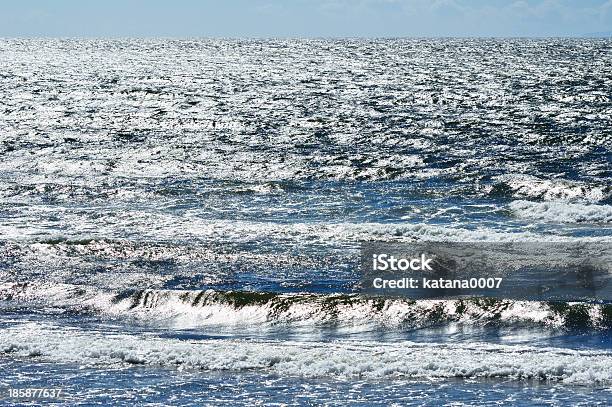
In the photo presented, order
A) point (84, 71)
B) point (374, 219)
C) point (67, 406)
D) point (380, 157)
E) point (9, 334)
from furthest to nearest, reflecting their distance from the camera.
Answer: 1. point (84, 71)
2. point (380, 157)
3. point (374, 219)
4. point (9, 334)
5. point (67, 406)

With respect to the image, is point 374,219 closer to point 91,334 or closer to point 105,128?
point 91,334

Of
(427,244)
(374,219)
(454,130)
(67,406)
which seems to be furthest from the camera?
(454,130)

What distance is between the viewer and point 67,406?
1422 centimetres

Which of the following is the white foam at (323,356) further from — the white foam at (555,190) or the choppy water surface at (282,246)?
the white foam at (555,190)

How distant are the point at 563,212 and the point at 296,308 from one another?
556 inches

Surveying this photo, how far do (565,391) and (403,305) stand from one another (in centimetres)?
601

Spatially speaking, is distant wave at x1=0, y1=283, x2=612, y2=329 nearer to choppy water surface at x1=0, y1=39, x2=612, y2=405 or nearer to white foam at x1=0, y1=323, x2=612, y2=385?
choppy water surface at x1=0, y1=39, x2=612, y2=405

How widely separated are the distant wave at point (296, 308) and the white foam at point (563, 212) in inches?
411

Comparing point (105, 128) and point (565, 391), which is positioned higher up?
point (105, 128)

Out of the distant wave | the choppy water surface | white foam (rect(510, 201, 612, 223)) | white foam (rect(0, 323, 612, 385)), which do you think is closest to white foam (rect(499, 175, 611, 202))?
the choppy water surface

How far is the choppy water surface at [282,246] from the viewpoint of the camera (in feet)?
51.6

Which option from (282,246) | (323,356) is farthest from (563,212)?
(323,356)

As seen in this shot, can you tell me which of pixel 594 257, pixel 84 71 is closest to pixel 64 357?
pixel 594 257

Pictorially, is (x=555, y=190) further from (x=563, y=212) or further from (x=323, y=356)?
(x=323, y=356)
